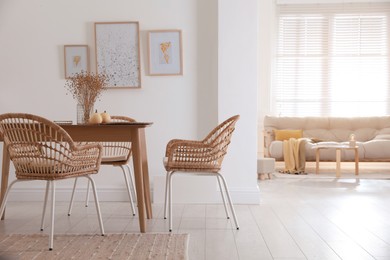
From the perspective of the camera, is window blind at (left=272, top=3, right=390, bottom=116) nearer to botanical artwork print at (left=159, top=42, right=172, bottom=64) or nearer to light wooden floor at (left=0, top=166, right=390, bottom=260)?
light wooden floor at (left=0, top=166, right=390, bottom=260)

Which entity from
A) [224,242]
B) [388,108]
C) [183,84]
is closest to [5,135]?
[224,242]

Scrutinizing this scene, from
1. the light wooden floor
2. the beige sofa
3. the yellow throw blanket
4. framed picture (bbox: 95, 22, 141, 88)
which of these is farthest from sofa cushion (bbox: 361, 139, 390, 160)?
framed picture (bbox: 95, 22, 141, 88)

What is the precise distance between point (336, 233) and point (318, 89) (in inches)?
217

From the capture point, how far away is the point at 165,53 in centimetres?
427

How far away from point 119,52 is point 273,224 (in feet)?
6.75

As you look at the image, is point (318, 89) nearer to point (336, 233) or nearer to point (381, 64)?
point (381, 64)

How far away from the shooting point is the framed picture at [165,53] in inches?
167

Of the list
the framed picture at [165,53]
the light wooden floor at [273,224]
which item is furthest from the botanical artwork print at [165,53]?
the light wooden floor at [273,224]

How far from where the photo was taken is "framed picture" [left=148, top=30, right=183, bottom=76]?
4.25m

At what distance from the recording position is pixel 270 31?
26.5ft

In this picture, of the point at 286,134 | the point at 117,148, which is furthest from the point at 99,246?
the point at 286,134

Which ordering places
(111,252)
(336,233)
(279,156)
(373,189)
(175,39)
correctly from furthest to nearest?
1. (279,156)
2. (373,189)
3. (175,39)
4. (336,233)
5. (111,252)

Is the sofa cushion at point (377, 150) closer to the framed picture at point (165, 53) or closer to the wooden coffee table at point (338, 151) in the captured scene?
the wooden coffee table at point (338, 151)

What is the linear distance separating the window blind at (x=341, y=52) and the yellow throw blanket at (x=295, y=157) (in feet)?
5.94
